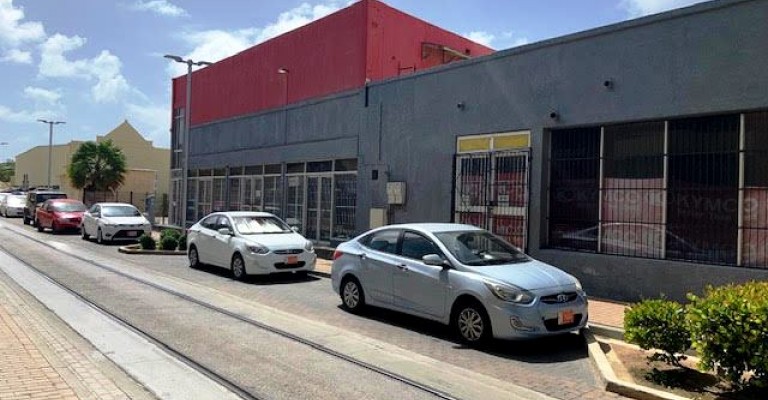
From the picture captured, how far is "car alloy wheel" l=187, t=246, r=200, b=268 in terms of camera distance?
16.4 meters

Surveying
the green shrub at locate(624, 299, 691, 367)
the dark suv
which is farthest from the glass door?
the dark suv

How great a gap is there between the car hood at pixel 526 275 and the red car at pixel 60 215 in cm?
2491

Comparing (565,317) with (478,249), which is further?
(478,249)

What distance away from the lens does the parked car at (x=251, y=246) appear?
1381 cm

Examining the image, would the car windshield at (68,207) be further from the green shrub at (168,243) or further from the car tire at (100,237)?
the green shrub at (168,243)

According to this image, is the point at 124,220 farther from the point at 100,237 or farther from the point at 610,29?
the point at 610,29

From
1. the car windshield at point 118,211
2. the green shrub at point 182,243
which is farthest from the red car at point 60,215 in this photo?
the green shrub at point 182,243

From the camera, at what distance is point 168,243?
2003cm

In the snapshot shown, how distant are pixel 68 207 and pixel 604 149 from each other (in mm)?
25497

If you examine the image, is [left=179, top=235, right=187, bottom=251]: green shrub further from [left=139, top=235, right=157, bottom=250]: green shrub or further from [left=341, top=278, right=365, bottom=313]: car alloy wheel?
[left=341, top=278, right=365, bottom=313]: car alloy wheel

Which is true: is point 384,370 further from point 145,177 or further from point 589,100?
point 145,177

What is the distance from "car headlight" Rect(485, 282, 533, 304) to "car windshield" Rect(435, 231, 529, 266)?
768mm

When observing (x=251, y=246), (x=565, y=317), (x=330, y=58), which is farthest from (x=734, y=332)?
(x=330, y=58)

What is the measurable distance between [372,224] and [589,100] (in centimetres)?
719
